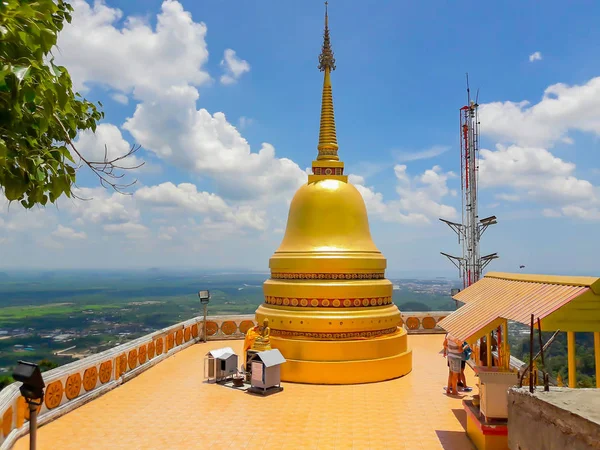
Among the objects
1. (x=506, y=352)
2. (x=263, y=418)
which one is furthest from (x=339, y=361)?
(x=506, y=352)

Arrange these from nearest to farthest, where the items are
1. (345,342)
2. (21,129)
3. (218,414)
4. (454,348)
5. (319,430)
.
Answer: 1. (21,129)
2. (319,430)
3. (218,414)
4. (454,348)
5. (345,342)

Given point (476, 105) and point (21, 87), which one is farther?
point (476, 105)

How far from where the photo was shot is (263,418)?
11.0m

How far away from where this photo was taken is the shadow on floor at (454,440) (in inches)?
362

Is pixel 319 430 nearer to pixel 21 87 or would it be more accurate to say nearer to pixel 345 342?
pixel 345 342

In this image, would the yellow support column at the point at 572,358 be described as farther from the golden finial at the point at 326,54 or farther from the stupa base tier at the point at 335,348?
the golden finial at the point at 326,54

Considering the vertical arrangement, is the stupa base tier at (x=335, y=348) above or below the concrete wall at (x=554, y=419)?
below

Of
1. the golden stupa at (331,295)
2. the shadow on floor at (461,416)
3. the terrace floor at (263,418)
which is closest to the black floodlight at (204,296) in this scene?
the golden stupa at (331,295)

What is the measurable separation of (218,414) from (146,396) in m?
2.76

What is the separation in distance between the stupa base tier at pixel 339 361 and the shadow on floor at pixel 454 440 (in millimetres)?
4621

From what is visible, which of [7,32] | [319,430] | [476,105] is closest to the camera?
[7,32]

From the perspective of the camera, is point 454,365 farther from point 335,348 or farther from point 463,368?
point 335,348

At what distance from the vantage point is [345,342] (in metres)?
14.8

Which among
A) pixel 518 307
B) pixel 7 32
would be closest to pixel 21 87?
pixel 7 32
